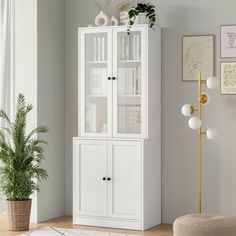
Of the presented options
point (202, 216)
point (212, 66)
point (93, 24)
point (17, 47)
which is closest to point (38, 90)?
point (17, 47)

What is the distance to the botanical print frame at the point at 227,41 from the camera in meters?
6.16

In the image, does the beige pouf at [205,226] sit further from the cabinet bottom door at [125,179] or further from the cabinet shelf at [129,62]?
the cabinet shelf at [129,62]

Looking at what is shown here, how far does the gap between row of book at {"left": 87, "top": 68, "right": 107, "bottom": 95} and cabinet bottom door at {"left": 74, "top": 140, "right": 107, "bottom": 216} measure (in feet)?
1.71

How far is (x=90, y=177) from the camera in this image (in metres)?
6.40

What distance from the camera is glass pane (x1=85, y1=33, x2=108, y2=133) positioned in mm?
6383

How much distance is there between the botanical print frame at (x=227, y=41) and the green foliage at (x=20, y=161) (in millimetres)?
1958

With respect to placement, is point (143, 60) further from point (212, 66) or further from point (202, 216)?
point (202, 216)

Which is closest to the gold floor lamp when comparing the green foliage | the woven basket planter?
the green foliage

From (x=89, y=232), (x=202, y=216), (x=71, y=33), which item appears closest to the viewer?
(x=202, y=216)

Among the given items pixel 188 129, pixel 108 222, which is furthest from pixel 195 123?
pixel 108 222

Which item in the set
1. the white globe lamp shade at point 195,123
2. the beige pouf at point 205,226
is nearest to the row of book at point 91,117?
the white globe lamp shade at point 195,123

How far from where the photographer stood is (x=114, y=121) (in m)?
6.30

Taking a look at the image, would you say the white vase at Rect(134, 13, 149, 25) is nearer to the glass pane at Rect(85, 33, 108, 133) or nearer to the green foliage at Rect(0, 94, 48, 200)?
the glass pane at Rect(85, 33, 108, 133)

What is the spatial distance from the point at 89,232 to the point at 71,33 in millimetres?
2260
